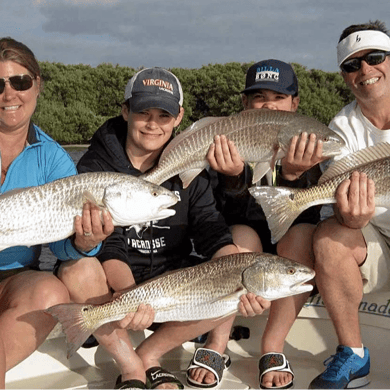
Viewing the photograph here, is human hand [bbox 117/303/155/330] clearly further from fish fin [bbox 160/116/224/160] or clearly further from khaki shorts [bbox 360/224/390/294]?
khaki shorts [bbox 360/224/390/294]

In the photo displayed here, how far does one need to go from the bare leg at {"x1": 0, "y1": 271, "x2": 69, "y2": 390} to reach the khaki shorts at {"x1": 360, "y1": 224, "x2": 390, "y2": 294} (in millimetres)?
2030

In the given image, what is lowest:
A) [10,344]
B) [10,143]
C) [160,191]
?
[10,344]

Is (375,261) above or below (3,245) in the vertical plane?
below

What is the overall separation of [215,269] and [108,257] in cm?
78

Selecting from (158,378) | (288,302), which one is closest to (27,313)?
(158,378)

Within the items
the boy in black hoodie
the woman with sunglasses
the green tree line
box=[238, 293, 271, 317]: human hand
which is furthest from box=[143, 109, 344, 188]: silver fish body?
the green tree line

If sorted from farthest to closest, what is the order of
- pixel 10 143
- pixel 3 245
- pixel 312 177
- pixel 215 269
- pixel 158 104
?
1. pixel 312 177
2. pixel 158 104
3. pixel 10 143
4. pixel 215 269
5. pixel 3 245

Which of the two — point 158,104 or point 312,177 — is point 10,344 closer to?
point 158,104

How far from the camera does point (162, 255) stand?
4.47 metres

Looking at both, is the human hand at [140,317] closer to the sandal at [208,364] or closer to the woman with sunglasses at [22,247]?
the woman with sunglasses at [22,247]

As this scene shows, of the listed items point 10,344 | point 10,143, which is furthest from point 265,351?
point 10,143

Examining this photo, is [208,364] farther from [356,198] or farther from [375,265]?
[356,198]

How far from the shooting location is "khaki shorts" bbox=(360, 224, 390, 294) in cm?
423

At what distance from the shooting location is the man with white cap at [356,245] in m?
3.92
